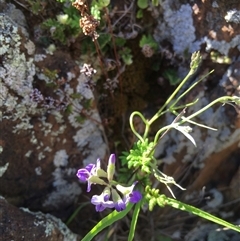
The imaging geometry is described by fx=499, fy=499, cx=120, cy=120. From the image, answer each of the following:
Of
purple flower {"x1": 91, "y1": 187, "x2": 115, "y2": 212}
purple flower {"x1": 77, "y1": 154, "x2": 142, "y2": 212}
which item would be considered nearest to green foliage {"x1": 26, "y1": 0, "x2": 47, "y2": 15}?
purple flower {"x1": 77, "y1": 154, "x2": 142, "y2": 212}

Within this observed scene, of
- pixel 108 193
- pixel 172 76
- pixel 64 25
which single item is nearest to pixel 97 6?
pixel 64 25

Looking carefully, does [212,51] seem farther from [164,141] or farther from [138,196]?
[138,196]

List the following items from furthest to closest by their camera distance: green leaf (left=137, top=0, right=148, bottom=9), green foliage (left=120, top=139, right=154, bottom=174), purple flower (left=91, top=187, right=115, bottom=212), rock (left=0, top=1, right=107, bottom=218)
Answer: green leaf (left=137, top=0, right=148, bottom=9) → rock (left=0, top=1, right=107, bottom=218) → green foliage (left=120, top=139, right=154, bottom=174) → purple flower (left=91, top=187, right=115, bottom=212)

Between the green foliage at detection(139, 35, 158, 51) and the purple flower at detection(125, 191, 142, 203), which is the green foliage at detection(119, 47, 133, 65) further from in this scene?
the purple flower at detection(125, 191, 142, 203)

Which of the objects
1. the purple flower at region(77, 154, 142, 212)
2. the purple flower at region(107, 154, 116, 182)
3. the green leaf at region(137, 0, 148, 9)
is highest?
the green leaf at region(137, 0, 148, 9)

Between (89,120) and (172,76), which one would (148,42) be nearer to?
(172,76)

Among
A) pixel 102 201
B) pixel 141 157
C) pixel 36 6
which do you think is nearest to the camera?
pixel 102 201

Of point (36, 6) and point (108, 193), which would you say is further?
point (36, 6)

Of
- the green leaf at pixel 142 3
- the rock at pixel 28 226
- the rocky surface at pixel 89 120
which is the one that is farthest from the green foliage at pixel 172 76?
the rock at pixel 28 226

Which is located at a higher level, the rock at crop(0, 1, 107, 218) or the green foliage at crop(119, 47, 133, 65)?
the green foliage at crop(119, 47, 133, 65)
